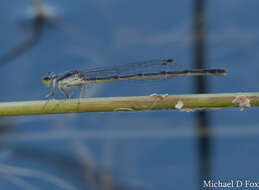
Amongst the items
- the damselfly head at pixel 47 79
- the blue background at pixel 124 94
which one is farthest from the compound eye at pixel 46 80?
the blue background at pixel 124 94

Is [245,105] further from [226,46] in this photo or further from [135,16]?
[135,16]

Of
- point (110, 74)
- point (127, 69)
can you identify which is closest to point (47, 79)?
point (110, 74)

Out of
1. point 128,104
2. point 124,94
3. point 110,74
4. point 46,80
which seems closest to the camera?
point 128,104

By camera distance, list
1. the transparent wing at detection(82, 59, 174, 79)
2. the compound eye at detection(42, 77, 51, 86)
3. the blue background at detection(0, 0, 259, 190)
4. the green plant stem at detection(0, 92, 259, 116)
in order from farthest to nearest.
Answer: the blue background at detection(0, 0, 259, 190) < the transparent wing at detection(82, 59, 174, 79) < the compound eye at detection(42, 77, 51, 86) < the green plant stem at detection(0, 92, 259, 116)

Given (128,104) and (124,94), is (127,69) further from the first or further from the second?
(128,104)

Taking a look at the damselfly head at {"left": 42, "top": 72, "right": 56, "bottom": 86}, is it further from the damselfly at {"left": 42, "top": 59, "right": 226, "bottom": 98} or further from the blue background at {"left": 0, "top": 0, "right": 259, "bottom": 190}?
the blue background at {"left": 0, "top": 0, "right": 259, "bottom": 190}

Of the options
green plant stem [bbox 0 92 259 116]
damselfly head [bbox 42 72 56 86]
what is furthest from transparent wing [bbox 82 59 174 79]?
green plant stem [bbox 0 92 259 116]
